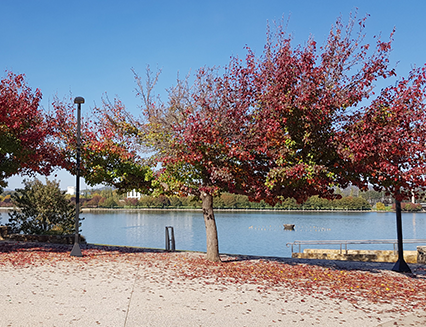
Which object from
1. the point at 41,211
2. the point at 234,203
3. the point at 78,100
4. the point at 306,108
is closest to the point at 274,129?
the point at 306,108

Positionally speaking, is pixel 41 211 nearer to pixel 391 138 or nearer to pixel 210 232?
pixel 210 232

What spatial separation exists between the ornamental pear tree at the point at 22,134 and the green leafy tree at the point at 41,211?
18.1ft

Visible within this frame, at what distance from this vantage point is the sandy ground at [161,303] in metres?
6.66

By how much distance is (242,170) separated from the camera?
1243 centimetres

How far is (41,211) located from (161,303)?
17.1 m

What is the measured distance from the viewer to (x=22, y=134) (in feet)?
49.6

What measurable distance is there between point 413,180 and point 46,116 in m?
14.7

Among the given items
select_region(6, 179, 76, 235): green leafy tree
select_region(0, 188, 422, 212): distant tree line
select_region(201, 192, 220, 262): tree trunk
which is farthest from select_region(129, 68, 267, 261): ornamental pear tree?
select_region(0, 188, 422, 212): distant tree line

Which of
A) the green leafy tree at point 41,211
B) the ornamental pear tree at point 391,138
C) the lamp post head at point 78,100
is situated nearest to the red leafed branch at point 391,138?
the ornamental pear tree at point 391,138

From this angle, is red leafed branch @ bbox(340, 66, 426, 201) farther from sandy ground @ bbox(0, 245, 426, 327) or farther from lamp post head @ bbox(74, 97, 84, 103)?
lamp post head @ bbox(74, 97, 84, 103)

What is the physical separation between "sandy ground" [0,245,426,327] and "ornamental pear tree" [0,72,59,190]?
5328 millimetres

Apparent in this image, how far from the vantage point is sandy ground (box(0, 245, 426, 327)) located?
6.66 m

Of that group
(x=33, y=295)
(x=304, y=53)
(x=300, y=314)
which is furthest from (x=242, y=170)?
(x=33, y=295)

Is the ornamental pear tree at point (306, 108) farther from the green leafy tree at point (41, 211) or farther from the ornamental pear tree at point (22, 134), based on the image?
the green leafy tree at point (41, 211)
